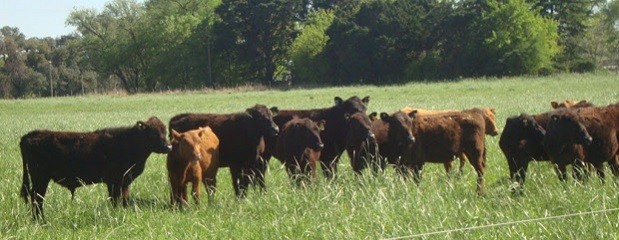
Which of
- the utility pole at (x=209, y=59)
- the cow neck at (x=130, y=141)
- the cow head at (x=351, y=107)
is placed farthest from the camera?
the utility pole at (x=209, y=59)

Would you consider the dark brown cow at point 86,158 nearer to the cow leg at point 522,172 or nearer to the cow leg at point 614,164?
the cow leg at point 522,172

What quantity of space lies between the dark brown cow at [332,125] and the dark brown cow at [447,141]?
1.49 meters

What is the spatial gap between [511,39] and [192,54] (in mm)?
34028

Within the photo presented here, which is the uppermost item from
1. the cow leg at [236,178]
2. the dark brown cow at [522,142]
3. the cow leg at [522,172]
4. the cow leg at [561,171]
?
the dark brown cow at [522,142]

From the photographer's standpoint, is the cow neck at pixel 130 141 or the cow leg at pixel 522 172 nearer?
the cow leg at pixel 522 172

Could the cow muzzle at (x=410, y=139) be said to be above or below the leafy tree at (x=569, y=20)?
A: below

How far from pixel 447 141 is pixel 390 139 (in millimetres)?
905

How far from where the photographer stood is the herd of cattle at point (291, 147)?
35.2 ft

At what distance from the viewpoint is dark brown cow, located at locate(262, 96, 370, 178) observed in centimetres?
1364

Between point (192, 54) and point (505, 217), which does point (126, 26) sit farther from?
point (505, 217)

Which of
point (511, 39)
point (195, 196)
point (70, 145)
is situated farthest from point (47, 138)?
point (511, 39)

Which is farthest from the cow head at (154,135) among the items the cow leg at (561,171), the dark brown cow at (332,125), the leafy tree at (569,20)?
the leafy tree at (569,20)

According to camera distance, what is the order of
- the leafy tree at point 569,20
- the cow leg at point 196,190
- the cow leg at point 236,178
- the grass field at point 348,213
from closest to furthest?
the grass field at point 348,213 → the cow leg at point 196,190 → the cow leg at point 236,178 → the leafy tree at point 569,20

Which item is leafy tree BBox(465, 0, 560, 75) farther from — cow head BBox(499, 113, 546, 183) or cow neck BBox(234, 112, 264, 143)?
cow head BBox(499, 113, 546, 183)
